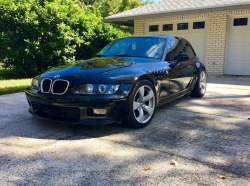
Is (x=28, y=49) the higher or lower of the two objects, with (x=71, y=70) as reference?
higher

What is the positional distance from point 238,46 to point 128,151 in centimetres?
916

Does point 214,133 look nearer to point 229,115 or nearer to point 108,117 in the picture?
point 229,115

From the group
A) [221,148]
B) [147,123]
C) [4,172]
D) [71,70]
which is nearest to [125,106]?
[147,123]

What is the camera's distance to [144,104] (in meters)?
3.73

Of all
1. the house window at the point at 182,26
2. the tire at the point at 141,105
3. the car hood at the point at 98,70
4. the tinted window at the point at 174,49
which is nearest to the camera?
the car hood at the point at 98,70

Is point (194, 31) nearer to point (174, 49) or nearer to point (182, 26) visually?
point (182, 26)

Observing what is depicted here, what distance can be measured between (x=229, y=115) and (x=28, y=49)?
7345mm

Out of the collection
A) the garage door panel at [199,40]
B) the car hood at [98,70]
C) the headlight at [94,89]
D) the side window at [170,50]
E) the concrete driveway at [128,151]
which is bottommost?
the concrete driveway at [128,151]

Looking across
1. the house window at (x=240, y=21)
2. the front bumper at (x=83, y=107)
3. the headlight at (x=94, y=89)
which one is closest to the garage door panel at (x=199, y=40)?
the house window at (x=240, y=21)

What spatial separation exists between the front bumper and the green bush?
558 centimetres

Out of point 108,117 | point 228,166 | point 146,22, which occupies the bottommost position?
point 228,166

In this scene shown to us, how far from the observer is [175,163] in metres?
2.55

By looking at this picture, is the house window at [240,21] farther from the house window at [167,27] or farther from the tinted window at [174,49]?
the tinted window at [174,49]

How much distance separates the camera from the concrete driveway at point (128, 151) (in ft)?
7.49
